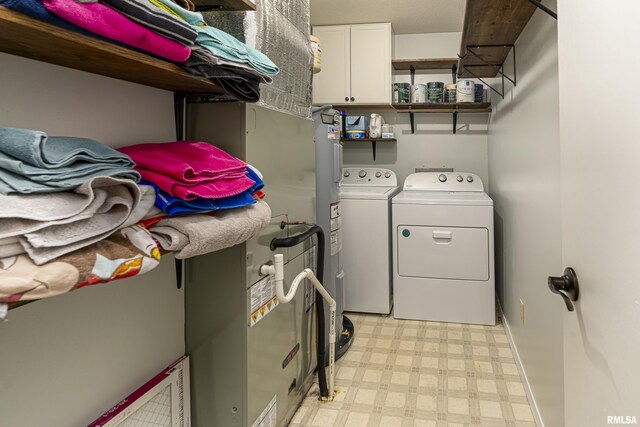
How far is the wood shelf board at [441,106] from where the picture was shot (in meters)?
3.69

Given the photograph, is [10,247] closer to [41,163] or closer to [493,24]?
[41,163]

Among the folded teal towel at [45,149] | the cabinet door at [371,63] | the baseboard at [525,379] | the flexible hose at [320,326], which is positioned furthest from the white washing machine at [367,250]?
the folded teal towel at [45,149]

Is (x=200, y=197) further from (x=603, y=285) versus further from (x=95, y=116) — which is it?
(x=603, y=285)

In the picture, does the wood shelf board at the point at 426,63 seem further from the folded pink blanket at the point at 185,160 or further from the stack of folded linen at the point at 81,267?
the stack of folded linen at the point at 81,267

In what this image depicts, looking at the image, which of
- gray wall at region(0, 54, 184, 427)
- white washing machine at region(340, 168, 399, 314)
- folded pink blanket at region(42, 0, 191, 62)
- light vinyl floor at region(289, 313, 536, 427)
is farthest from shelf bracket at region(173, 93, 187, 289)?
white washing machine at region(340, 168, 399, 314)

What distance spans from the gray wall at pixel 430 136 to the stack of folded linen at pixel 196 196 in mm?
3040

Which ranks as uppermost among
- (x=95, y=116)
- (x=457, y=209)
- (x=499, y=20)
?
(x=499, y=20)

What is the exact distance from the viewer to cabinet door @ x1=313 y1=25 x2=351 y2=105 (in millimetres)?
3791

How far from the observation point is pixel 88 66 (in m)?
0.98

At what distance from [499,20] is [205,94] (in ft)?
4.90

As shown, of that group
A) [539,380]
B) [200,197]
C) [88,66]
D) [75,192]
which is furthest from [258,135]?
[539,380]

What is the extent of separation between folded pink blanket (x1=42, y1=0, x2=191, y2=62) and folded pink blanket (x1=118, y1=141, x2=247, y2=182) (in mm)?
240

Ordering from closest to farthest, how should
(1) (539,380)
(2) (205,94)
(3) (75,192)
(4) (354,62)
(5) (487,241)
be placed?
(3) (75,192) → (2) (205,94) → (1) (539,380) → (5) (487,241) → (4) (354,62)

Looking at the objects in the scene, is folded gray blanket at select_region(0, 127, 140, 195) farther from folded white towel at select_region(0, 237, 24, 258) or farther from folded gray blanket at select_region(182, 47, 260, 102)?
folded gray blanket at select_region(182, 47, 260, 102)
